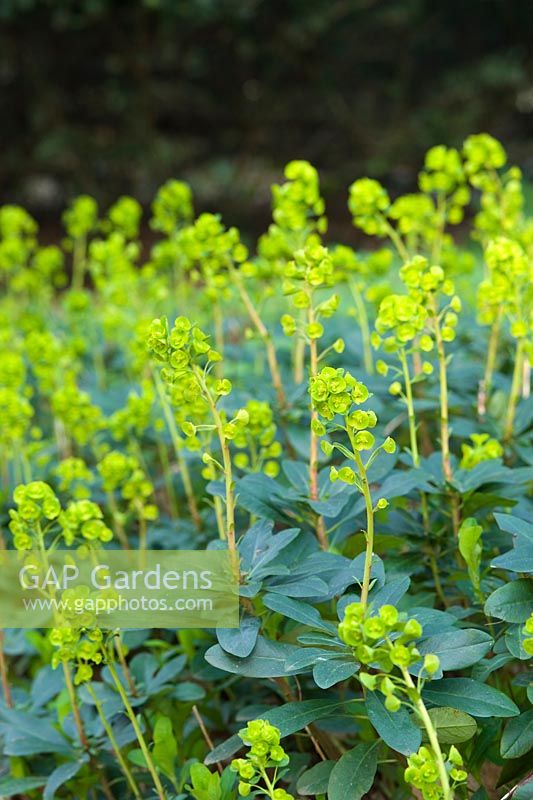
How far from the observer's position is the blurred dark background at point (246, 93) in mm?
9305

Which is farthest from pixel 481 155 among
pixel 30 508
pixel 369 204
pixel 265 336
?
pixel 30 508

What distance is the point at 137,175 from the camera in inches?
400

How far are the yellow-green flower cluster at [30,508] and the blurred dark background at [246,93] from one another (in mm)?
8587

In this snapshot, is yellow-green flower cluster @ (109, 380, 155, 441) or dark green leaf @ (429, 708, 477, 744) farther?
yellow-green flower cluster @ (109, 380, 155, 441)

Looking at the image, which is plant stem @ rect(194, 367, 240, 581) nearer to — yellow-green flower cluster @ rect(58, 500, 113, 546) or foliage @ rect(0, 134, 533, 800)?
foliage @ rect(0, 134, 533, 800)

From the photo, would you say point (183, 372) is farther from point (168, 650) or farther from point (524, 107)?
point (524, 107)

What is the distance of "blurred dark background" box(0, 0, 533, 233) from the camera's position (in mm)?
9305

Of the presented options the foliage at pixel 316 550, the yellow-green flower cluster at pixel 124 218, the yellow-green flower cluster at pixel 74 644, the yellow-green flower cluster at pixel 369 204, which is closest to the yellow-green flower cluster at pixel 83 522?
the foliage at pixel 316 550

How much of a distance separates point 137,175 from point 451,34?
4036 millimetres

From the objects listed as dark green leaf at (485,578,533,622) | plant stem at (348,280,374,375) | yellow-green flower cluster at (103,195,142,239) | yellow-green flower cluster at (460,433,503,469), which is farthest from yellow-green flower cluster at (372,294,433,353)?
yellow-green flower cluster at (103,195,142,239)

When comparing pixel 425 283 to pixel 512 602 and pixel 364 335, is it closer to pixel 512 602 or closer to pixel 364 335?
pixel 512 602

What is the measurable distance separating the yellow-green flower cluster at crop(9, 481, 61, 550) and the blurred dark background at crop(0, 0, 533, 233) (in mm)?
8587

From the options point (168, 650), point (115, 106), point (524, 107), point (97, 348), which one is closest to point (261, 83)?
point (115, 106)

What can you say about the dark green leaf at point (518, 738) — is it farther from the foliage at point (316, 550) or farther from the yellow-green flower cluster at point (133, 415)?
the yellow-green flower cluster at point (133, 415)
